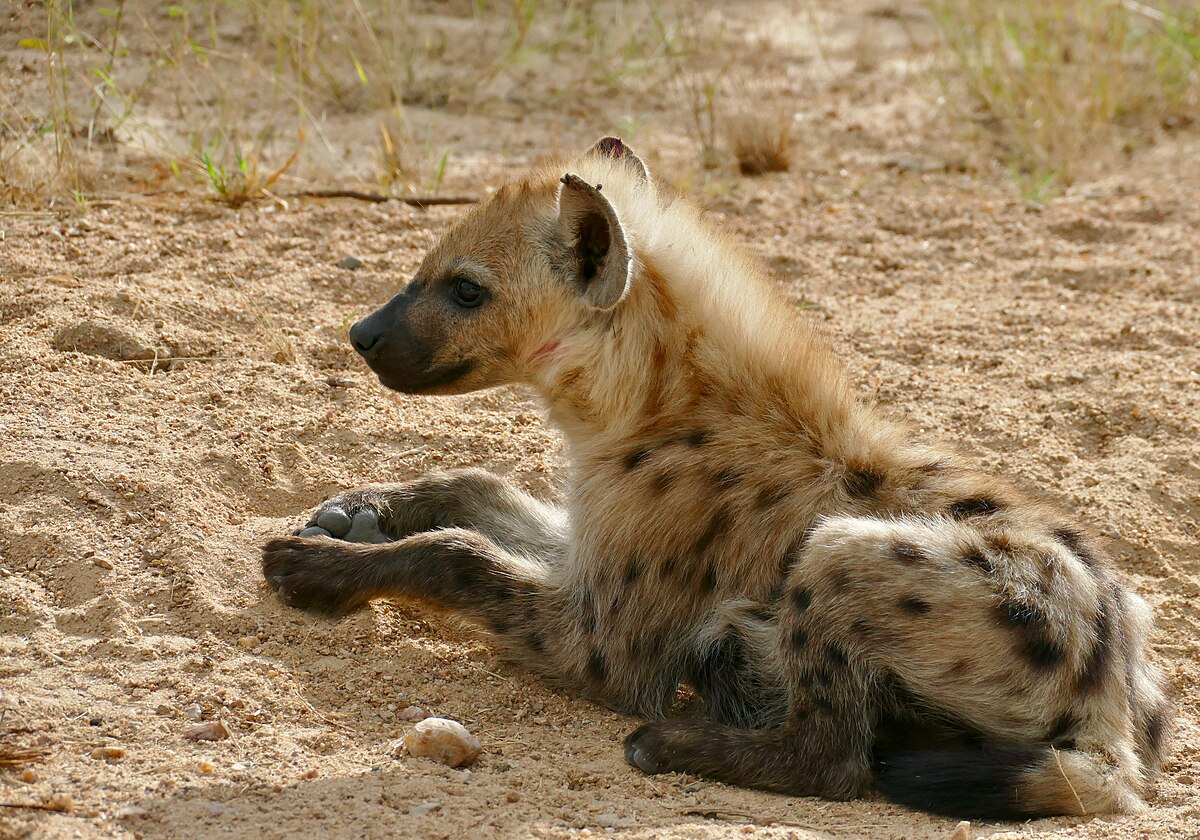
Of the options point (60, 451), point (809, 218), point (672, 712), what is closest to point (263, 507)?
point (60, 451)

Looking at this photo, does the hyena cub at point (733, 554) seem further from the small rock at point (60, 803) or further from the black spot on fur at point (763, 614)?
the small rock at point (60, 803)

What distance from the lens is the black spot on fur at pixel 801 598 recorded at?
2.79 metres

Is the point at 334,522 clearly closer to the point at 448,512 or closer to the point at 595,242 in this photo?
the point at 448,512

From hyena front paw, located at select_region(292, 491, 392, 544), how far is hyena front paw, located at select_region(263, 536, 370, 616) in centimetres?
16

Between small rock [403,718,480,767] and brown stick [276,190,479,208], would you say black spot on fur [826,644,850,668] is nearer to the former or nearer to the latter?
small rock [403,718,480,767]

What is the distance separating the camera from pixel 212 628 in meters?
3.00

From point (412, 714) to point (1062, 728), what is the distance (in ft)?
4.31

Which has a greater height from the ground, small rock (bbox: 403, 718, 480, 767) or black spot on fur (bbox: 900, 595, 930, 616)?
black spot on fur (bbox: 900, 595, 930, 616)

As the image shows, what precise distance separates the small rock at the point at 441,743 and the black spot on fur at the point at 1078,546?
50.9 inches

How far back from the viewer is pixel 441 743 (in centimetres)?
263

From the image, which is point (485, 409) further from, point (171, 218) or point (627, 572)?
point (171, 218)

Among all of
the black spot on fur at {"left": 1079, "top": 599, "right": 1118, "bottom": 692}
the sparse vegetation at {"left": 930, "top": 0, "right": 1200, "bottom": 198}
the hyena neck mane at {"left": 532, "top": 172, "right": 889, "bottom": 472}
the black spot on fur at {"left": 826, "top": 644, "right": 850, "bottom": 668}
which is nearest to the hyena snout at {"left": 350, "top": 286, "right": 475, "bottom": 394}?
the hyena neck mane at {"left": 532, "top": 172, "right": 889, "bottom": 472}

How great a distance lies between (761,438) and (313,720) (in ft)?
3.75

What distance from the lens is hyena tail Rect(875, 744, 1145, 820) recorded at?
2.60m
